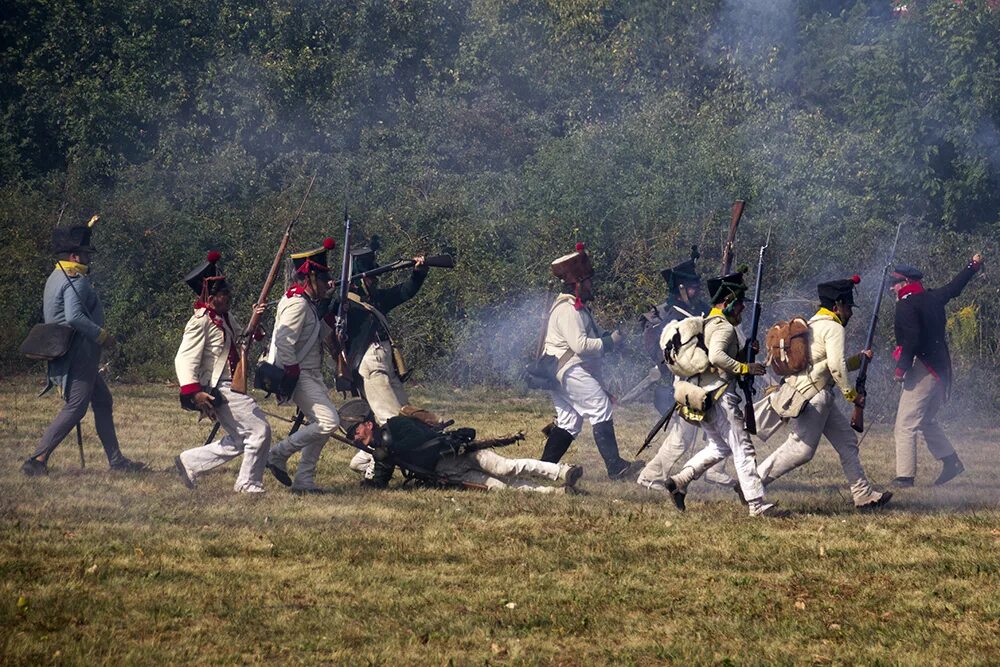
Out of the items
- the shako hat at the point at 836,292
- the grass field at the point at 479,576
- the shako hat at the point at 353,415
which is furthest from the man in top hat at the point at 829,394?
the shako hat at the point at 353,415

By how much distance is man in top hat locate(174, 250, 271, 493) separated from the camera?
436 inches

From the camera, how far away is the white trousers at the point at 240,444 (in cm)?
1116

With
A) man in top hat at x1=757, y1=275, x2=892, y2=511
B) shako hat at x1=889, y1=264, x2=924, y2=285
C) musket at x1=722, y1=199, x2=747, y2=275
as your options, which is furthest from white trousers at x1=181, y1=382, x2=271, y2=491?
shako hat at x1=889, y1=264, x2=924, y2=285

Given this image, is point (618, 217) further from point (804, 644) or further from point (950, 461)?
point (804, 644)

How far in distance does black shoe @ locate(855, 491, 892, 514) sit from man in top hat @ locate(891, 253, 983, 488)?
6.54ft

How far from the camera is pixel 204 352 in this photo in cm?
1117

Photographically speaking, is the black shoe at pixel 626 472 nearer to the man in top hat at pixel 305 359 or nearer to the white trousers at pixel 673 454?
the white trousers at pixel 673 454

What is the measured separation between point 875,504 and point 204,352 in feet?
18.6

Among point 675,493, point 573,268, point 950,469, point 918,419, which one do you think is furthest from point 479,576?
point 950,469

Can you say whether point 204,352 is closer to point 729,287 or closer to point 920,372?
point 729,287

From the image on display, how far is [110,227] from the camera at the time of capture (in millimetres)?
23625

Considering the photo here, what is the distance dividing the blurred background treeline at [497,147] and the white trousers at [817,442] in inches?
324

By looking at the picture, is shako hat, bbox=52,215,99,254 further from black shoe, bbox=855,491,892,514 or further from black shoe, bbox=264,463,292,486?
black shoe, bbox=855,491,892,514

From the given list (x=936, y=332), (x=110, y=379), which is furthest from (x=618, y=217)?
(x=936, y=332)
